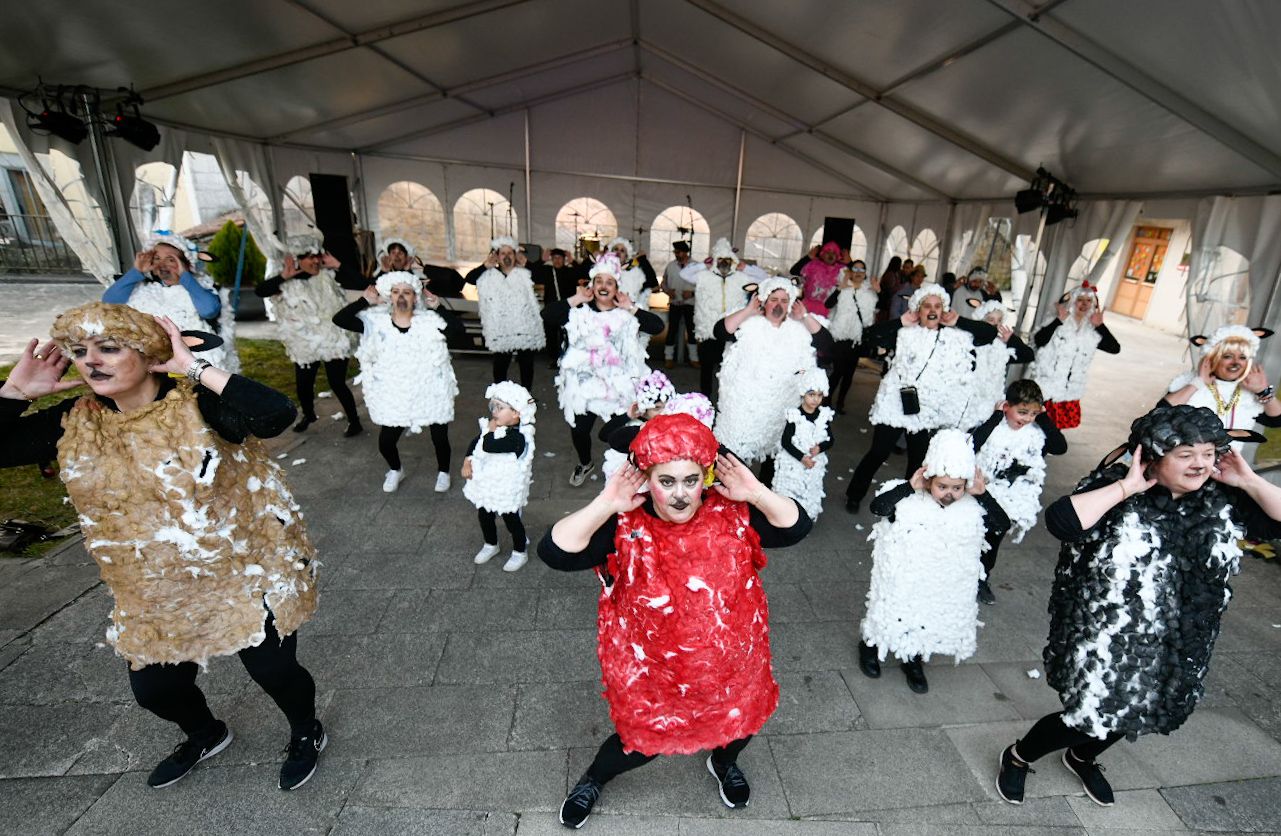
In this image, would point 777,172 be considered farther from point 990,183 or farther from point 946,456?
point 946,456

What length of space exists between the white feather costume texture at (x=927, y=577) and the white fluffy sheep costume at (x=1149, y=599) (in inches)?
23.2

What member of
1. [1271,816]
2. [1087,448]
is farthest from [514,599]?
[1087,448]

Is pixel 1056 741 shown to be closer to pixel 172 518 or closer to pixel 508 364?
pixel 172 518

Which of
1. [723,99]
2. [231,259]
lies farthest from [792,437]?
[231,259]

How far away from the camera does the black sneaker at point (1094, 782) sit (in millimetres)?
2510

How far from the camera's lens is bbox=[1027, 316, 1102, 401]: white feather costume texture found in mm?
5758

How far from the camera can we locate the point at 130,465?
1.93 m

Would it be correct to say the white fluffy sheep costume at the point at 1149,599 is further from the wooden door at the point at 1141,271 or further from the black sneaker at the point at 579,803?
the wooden door at the point at 1141,271

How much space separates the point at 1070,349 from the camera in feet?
18.9

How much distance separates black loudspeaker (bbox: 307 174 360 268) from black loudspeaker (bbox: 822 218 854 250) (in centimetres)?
958

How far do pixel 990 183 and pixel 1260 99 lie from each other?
507cm

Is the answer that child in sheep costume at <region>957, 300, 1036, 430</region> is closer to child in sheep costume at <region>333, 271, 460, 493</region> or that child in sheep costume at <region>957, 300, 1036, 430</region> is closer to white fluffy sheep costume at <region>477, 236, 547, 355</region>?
child in sheep costume at <region>333, 271, 460, 493</region>

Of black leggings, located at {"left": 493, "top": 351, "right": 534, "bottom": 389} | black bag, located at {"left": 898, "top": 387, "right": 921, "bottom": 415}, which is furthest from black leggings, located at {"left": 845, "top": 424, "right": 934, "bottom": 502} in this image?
black leggings, located at {"left": 493, "top": 351, "right": 534, "bottom": 389}

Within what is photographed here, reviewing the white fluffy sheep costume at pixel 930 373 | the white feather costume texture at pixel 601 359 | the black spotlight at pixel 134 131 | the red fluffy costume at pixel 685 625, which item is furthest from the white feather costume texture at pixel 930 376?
the black spotlight at pixel 134 131
